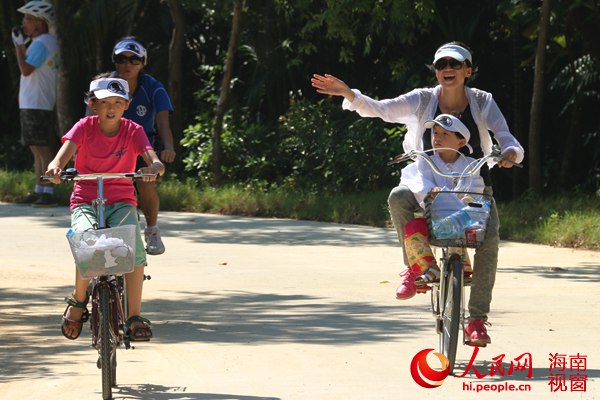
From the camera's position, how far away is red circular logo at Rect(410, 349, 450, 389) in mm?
7250

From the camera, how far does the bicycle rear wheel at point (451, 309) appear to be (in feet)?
24.6

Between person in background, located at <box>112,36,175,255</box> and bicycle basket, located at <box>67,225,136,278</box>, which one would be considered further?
person in background, located at <box>112,36,175,255</box>

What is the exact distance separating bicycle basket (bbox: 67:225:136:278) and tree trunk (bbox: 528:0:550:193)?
33.2ft

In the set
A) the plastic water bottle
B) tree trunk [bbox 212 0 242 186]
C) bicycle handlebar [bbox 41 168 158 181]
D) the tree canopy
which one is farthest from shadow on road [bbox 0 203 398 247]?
bicycle handlebar [bbox 41 168 158 181]

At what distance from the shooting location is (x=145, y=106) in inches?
386

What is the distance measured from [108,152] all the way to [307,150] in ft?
37.9

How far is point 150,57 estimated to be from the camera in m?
21.6

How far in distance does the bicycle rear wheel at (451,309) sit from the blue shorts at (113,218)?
168 cm

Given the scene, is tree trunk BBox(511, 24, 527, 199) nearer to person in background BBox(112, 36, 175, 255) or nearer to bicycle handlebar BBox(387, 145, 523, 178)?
person in background BBox(112, 36, 175, 255)

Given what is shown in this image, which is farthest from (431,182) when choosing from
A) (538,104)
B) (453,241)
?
(538,104)

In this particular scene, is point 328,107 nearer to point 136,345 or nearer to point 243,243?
point 243,243

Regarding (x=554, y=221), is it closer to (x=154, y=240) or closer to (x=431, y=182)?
(x=154, y=240)

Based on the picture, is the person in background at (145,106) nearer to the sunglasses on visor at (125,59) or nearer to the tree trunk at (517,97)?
the sunglasses on visor at (125,59)

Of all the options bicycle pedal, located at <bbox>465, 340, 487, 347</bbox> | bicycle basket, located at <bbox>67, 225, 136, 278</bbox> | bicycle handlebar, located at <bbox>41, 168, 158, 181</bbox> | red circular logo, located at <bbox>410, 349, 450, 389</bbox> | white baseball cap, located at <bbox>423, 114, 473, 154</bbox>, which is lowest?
red circular logo, located at <bbox>410, 349, 450, 389</bbox>
